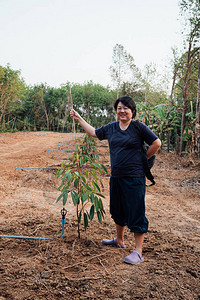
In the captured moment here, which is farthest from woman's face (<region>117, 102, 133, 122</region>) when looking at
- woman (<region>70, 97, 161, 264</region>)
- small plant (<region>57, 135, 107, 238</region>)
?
small plant (<region>57, 135, 107, 238</region>)

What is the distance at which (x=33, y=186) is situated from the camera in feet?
15.3

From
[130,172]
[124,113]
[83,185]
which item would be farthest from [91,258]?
[124,113]

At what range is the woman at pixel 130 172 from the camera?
1.89m

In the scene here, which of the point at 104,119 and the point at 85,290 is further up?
the point at 104,119

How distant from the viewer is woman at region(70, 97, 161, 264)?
1.89 metres

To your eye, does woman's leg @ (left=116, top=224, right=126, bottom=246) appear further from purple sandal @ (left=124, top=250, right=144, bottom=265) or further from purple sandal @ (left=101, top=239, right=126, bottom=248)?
purple sandal @ (left=124, top=250, right=144, bottom=265)

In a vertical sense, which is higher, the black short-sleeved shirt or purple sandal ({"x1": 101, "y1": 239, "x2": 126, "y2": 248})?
the black short-sleeved shirt

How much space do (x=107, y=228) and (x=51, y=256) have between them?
34.5 inches

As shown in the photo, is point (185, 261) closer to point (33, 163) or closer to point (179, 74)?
point (33, 163)

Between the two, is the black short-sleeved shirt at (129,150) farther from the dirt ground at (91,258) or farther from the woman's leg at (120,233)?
the dirt ground at (91,258)

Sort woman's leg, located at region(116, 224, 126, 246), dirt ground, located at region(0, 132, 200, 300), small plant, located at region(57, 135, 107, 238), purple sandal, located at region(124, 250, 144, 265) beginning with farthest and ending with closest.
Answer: woman's leg, located at region(116, 224, 126, 246)
small plant, located at region(57, 135, 107, 238)
purple sandal, located at region(124, 250, 144, 265)
dirt ground, located at region(0, 132, 200, 300)

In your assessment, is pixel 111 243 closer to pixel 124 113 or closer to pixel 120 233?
pixel 120 233

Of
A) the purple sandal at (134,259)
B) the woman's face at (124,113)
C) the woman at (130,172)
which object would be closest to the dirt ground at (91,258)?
the purple sandal at (134,259)

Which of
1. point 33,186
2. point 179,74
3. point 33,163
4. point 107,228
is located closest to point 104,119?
point 179,74
